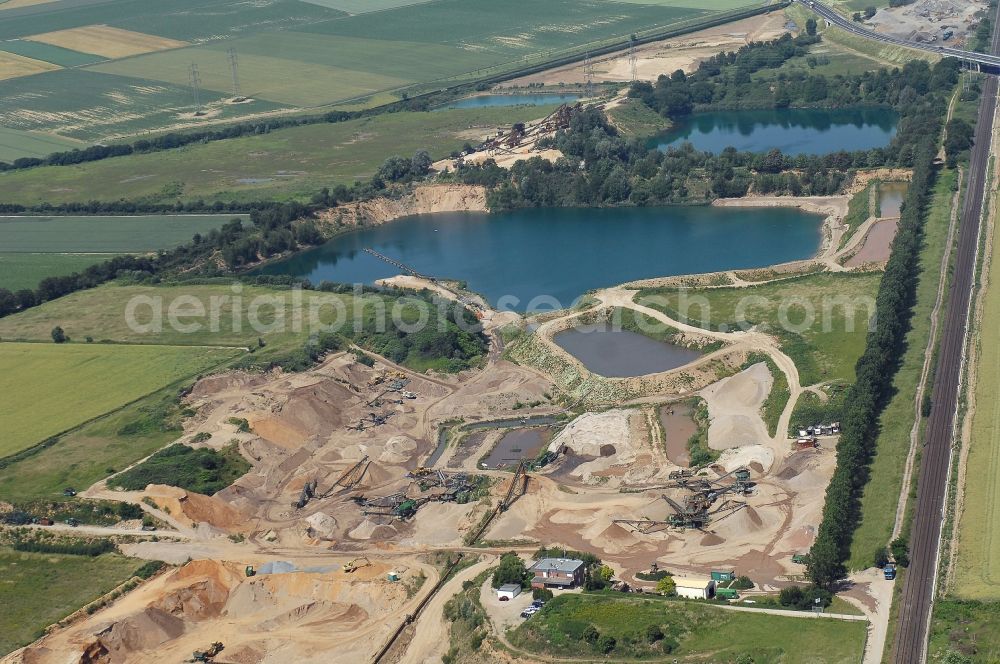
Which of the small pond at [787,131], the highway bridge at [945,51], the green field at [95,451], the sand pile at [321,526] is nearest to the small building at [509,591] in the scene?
the sand pile at [321,526]

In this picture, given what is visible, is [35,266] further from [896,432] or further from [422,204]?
[896,432]

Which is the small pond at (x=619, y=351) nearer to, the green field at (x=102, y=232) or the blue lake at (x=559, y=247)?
the blue lake at (x=559, y=247)

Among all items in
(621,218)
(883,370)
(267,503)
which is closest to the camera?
(267,503)

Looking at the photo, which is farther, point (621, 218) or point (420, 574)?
point (621, 218)

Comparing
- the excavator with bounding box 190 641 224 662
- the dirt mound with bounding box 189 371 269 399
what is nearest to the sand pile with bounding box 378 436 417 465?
the dirt mound with bounding box 189 371 269 399

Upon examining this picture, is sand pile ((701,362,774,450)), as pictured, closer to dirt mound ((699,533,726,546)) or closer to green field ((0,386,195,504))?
dirt mound ((699,533,726,546))

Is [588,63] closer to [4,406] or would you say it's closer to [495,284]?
[495,284]

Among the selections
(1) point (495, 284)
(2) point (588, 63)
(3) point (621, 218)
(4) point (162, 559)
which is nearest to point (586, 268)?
(1) point (495, 284)
